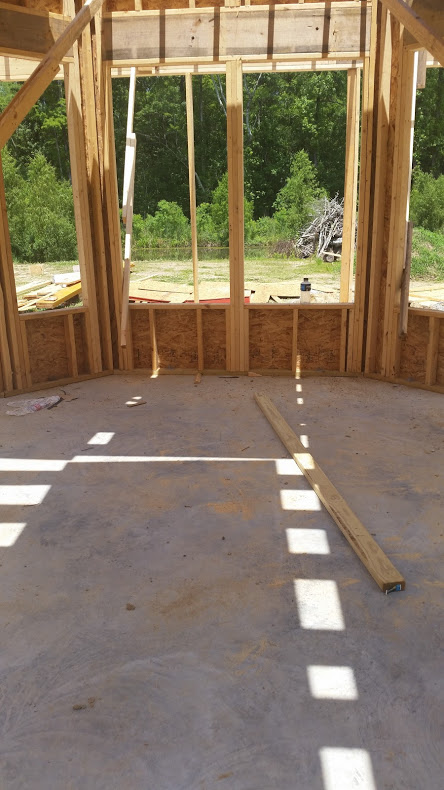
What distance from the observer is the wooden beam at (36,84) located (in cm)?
495

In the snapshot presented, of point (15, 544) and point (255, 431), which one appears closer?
point (15, 544)

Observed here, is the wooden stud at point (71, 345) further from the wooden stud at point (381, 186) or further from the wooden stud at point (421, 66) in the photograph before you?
the wooden stud at point (421, 66)

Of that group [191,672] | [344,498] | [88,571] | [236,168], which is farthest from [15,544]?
[236,168]

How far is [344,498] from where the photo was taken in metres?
5.01

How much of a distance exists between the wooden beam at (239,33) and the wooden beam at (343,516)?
15.3 ft

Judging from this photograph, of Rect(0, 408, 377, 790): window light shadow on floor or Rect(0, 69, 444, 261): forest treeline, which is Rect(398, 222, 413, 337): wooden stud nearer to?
Rect(0, 408, 377, 790): window light shadow on floor

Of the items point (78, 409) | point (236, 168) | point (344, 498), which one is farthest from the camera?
point (236, 168)

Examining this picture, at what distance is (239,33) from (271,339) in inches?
A: 152

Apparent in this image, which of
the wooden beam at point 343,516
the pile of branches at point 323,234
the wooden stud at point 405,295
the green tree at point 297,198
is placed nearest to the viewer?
the wooden beam at point 343,516

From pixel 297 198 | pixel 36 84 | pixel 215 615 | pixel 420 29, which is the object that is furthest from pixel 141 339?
pixel 297 198

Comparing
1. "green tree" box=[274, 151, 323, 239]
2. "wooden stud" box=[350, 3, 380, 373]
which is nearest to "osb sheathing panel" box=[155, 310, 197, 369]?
"wooden stud" box=[350, 3, 380, 373]

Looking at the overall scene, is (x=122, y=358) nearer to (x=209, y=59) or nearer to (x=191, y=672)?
(x=209, y=59)

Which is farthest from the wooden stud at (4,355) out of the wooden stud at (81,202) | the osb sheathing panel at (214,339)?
the osb sheathing panel at (214,339)

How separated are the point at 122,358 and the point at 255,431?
3.07 meters
